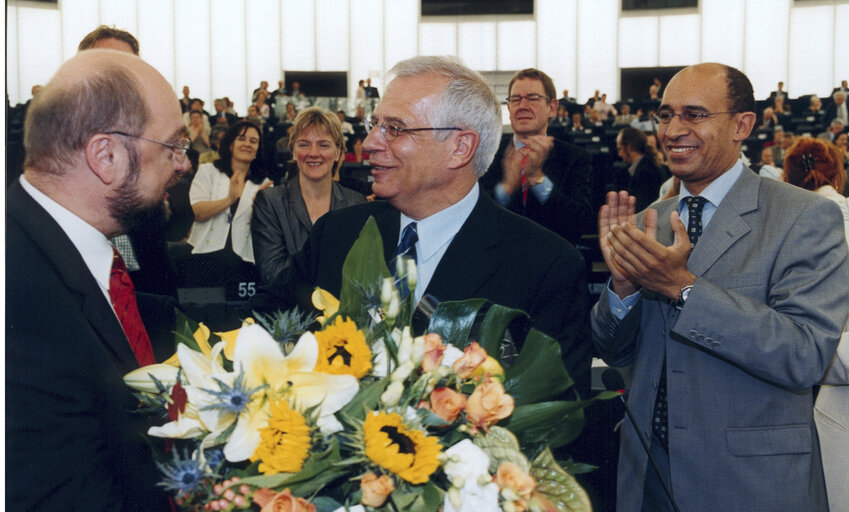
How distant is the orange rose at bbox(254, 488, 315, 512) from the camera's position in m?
0.83

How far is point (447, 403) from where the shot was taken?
0.88 meters

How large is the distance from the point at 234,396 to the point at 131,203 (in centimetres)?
55

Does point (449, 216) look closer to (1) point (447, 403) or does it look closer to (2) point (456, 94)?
(2) point (456, 94)

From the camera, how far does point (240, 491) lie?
2.82ft

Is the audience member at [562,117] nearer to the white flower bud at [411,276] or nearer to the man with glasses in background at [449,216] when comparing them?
the man with glasses in background at [449,216]

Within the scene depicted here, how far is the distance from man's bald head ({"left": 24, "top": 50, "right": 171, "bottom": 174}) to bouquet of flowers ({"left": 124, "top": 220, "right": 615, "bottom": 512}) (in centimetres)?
42

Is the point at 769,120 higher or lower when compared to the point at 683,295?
higher

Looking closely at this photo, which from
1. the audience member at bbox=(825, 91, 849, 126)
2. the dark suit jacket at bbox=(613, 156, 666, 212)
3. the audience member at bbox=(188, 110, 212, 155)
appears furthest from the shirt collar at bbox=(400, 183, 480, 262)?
the audience member at bbox=(825, 91, 849, 126)

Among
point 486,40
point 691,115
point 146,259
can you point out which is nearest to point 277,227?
point 146,259

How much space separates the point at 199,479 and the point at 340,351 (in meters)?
0.21

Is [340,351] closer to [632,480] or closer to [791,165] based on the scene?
[632,480]

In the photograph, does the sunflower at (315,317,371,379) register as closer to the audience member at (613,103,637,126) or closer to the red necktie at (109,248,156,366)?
the red necktie at (109,248,156,366)

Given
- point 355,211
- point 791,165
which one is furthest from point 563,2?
point 355,211

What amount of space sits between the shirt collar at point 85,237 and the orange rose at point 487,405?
2.20 feet
